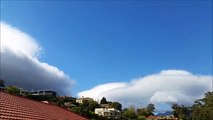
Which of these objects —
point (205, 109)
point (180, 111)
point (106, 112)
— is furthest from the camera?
point (180, 111)

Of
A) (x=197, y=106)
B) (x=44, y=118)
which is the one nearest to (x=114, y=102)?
(x=197, y=106)

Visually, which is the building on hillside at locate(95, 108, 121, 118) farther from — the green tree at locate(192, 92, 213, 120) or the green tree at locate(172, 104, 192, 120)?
the green tree at locate(192, 92, 213, 120)

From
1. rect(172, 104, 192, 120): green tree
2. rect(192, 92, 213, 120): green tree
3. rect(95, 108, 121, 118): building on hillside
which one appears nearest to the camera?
rect(192, 92, 213, 120): green tree

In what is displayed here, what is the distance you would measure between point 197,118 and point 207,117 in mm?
→ 6175

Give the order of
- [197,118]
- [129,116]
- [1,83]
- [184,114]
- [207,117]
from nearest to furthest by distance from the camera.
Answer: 1. [207,117]
2. [197,118]
3. [129,116]
4. [184,114]
5. [1,83]

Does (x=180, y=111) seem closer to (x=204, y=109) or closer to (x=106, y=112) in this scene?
(x=106, y=112)

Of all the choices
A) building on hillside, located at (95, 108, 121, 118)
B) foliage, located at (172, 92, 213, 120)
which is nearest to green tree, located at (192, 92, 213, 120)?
foliage, located at (172, 92, 213, 120)

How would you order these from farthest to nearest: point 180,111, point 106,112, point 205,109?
point 180,111
point 106,112
point 205,109

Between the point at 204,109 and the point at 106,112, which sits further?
the point at 106,112

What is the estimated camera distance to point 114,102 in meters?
192

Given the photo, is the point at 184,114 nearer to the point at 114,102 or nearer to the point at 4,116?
the point at 114,102

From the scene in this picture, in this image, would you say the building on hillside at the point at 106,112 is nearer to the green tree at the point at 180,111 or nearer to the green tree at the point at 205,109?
the green tree at the point at 180,111

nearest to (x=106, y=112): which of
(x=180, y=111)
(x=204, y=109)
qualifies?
(x=180, y=111)

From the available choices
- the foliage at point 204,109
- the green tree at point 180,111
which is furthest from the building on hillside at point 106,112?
the foliage at point 204,109
